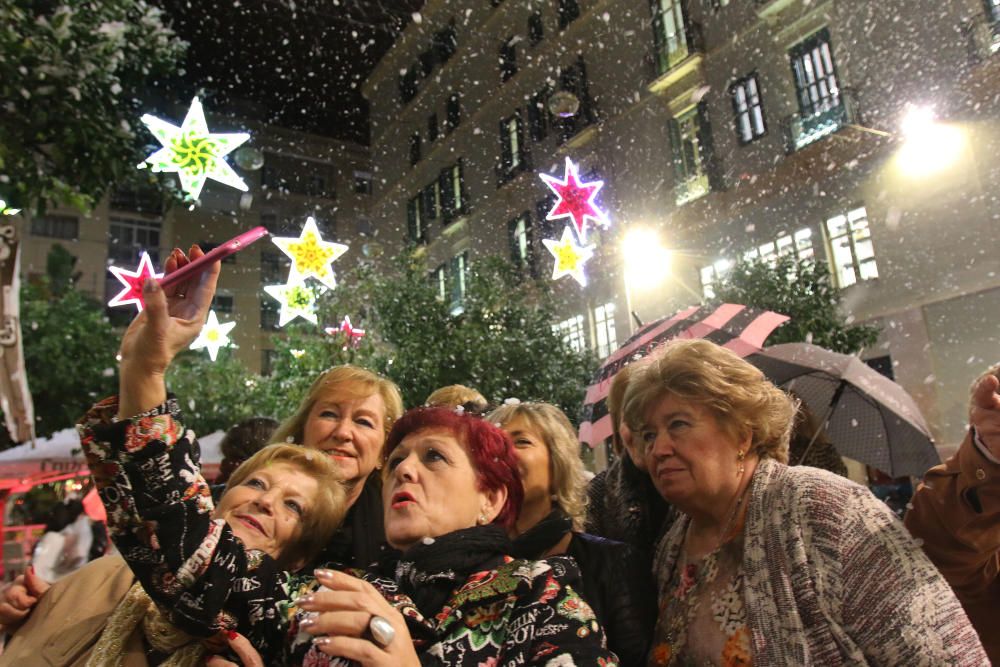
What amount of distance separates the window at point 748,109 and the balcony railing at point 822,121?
2.89ft

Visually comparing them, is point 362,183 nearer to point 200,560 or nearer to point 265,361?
point 265,361

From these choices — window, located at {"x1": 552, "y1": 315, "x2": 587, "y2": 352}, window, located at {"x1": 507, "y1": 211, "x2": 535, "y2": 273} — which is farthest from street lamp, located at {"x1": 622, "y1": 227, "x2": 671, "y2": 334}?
window, located at {"x1": 507, "y1": 211, "x2": 535, "y2": 273}

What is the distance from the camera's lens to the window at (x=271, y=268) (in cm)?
4225

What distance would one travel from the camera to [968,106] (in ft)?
41.0

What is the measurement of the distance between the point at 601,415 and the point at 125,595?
3.32m

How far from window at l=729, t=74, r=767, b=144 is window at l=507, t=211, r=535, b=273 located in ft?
23.0

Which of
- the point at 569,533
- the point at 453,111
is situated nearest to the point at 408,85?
the point at 453,111

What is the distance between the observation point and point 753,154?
1562 cm

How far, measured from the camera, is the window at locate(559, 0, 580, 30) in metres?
21.1

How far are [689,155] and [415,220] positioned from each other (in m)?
13.0

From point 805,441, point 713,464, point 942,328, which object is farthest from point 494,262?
point 713,464

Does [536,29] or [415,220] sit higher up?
[536,29]

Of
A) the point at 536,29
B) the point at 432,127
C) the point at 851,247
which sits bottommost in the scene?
the point at 851,247

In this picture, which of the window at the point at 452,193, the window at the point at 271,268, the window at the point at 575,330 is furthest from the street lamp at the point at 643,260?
the window at the point at 271,268
